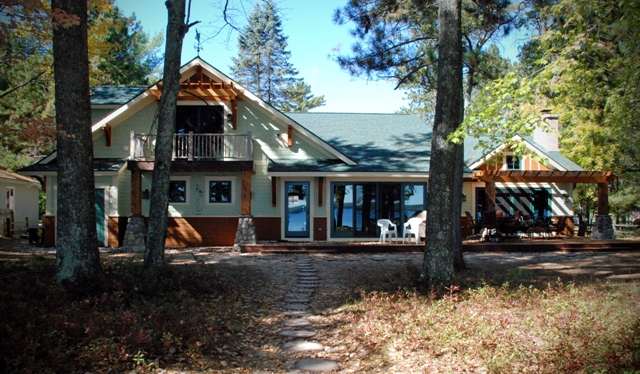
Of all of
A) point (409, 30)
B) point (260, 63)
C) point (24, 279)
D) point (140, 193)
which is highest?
point (260, 63)

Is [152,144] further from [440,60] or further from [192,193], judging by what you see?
[440,60]

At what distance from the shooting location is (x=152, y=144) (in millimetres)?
17906

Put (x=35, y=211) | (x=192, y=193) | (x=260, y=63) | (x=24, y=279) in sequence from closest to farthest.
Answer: (x=24, y=279), (x=192, y=193), (x=35, y=211), (x=260, y=63)

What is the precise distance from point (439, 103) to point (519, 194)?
14.0 meters

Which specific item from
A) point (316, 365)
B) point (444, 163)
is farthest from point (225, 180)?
point (316, 365)

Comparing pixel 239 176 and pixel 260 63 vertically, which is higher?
pixel 260 63

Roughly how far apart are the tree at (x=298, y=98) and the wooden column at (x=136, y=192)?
29.0 meters

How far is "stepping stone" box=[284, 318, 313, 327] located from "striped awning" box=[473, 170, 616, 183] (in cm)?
1316

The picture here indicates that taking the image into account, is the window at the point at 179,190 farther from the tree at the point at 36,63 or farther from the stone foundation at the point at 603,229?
the stone foundation at the point at 603,229

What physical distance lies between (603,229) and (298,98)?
32.4 metres

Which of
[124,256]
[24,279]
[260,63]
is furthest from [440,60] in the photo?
[260,63]

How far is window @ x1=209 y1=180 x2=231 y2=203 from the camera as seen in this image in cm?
1836

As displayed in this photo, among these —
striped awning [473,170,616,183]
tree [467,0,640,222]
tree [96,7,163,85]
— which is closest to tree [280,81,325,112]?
tree [96,7,163,85]

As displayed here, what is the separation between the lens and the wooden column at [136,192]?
16891 millimetres
